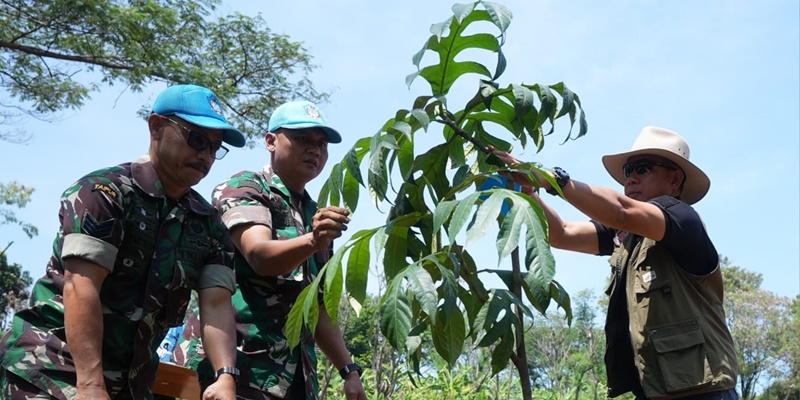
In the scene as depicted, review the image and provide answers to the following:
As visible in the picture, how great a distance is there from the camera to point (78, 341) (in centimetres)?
215

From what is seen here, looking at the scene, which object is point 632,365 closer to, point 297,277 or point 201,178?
point 297,277

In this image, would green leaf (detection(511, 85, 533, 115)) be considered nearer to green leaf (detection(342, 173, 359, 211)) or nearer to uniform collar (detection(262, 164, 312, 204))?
green leaf (detection(342, 173, 359, 211))

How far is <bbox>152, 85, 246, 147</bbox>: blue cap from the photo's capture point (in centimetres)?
246

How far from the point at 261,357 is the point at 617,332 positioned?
4.29 ft

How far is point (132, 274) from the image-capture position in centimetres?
237

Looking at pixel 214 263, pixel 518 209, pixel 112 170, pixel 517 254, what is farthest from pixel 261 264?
pixel 518 209

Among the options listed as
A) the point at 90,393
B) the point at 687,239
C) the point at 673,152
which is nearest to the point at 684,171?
the point at 673,152

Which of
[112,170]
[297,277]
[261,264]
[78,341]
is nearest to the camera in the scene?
[78,341]

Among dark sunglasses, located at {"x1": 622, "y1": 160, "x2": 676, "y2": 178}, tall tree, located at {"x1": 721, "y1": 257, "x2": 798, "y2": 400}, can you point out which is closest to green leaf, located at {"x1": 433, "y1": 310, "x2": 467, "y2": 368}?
dark sunglasses, located at {"x1": 622, "y1": 160, "x2": 676, "y2": 178}

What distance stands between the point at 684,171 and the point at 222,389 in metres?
1.94

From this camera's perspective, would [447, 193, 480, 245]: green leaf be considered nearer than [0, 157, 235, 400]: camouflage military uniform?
Yes

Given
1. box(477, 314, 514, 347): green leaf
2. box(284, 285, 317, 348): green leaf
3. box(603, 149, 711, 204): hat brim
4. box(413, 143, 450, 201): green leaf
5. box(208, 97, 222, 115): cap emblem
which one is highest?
box(603, 149, 711, 204): hat brim

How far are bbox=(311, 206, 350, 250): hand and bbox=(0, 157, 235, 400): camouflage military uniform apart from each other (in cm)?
38

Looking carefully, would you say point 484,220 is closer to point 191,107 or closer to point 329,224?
point 329,224
